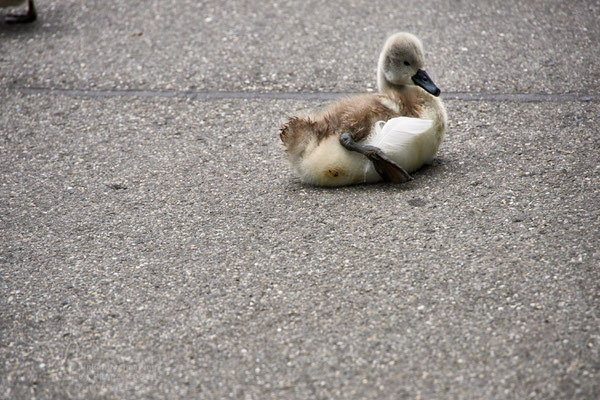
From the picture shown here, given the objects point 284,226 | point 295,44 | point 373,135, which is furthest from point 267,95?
point 284,226

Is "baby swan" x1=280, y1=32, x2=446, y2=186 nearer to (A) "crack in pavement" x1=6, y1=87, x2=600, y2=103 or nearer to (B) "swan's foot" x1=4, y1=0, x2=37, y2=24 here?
(A) "crack in pavement" x1=6, y1=87, x2=600, y2=103

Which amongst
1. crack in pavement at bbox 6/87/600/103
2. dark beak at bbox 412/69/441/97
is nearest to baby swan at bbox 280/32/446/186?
dark beak at bbox 412/69/441/97

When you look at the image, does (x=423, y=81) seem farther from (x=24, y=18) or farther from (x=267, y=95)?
(x=24, y=18)

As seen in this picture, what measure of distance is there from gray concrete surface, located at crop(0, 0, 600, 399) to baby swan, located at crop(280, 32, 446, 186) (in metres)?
0.13

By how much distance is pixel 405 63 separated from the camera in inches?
169

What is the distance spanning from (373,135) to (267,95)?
163 cm

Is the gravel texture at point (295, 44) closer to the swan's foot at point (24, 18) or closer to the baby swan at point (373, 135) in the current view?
the swan's foot at point (24, 18)

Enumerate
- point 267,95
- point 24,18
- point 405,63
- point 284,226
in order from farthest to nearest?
point 24,18
point 267,95
point 405,63
point 284,226

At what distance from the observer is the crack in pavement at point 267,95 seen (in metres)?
5.14

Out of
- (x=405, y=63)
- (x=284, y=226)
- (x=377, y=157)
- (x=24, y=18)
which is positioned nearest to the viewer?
(x=284, y=226)

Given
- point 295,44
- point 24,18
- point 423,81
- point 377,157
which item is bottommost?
point 24,18

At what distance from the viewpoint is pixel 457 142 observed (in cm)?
469

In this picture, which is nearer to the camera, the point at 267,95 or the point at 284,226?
the point at 284,226

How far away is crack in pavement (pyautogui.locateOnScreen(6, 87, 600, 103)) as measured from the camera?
5.14 metres
